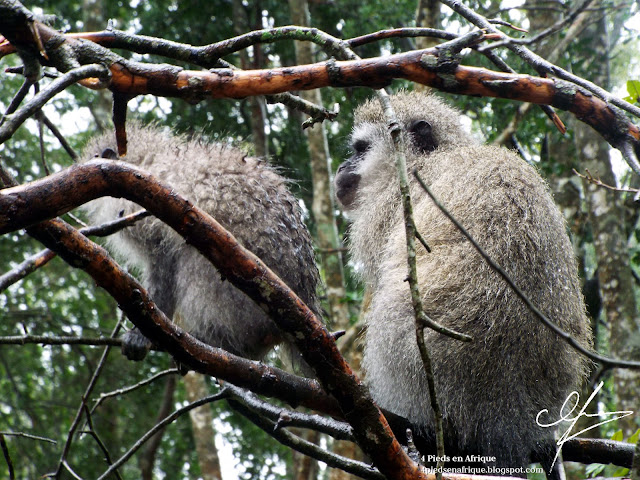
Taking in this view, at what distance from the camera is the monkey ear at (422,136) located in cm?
472

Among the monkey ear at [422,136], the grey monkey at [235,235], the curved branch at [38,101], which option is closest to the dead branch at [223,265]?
the curved branch at [38,101]

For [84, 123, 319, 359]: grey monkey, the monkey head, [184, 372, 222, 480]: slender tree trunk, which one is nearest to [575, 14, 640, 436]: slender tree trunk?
the monkey head

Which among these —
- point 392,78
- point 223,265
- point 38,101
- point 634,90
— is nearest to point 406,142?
point 634,90

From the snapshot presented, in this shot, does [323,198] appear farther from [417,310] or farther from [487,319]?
[417,310]

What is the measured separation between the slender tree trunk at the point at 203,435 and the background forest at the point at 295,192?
16 millimetres

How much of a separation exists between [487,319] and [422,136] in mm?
1965

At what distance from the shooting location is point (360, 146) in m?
5.03

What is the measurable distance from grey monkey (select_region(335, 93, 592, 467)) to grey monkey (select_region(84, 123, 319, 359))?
26.1 inches

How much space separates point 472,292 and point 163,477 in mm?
7594

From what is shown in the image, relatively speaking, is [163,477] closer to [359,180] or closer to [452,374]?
[359,180]

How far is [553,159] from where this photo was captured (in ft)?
24.0

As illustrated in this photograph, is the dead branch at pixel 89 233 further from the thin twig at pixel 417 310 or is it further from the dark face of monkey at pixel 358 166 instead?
the dark face of monkey at pixel 358 166

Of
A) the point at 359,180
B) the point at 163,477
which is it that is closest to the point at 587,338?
the point at 359,180

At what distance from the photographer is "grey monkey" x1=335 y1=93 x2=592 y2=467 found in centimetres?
310
